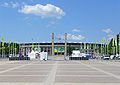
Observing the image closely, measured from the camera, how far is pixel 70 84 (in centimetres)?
1312

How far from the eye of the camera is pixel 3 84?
13.0 meters

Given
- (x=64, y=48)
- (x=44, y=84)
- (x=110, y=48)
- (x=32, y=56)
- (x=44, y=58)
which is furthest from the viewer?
(x=64, y=48)

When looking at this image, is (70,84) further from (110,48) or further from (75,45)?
(75,45)

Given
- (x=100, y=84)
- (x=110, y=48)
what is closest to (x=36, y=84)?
(x=100, y=84)

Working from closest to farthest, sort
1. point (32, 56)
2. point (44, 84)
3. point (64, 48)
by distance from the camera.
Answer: point (44, 84) → point (32, 56) → point (64, 48)

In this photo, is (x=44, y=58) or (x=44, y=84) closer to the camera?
(x=44, y=84)

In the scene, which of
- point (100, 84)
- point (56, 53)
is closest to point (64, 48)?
point (56, 53)

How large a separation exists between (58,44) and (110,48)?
81.4 m

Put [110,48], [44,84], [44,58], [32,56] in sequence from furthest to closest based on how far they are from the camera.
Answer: [110,48], [32,56], [44,58], [44,84]

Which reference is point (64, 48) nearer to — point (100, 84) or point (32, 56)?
point (32, 56)

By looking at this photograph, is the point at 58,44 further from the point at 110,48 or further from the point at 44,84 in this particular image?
the point at 44,84

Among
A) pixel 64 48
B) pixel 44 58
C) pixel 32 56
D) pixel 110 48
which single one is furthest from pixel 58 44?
pixel 44 58

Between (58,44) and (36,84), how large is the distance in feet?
603

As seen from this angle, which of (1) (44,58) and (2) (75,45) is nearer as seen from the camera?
(1) (44,58)
